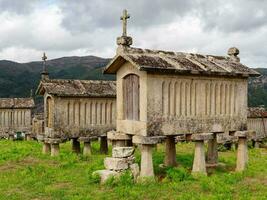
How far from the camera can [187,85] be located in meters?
16.2

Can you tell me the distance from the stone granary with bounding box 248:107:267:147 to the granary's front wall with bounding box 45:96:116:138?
15.9 meters

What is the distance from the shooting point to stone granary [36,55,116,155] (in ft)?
72.2

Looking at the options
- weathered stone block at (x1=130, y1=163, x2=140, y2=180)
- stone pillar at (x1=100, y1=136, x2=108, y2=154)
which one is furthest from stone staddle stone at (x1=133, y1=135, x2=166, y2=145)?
stone pillar at (x1=100, y1=136, x2=108, y2=154)

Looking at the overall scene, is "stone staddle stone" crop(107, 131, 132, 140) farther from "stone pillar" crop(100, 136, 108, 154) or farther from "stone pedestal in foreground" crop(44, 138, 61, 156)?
"stone pillar" crop(100, 136, 108, 154)

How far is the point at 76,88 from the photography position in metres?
22.9

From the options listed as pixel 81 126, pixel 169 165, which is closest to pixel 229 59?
pixel 169 165

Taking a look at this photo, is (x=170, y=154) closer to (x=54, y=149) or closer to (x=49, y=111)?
(x=54, y=149)

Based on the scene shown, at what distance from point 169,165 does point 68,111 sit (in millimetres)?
6434

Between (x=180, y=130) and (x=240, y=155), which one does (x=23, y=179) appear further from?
(x=240, y=155)

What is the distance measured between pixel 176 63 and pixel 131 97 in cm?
214

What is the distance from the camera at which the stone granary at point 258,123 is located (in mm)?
35188

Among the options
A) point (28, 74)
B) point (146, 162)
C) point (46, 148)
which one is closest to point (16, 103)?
point (46, 148)

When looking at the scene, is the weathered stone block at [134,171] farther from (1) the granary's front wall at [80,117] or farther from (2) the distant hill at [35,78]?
(2) the distant hill at [35,78]

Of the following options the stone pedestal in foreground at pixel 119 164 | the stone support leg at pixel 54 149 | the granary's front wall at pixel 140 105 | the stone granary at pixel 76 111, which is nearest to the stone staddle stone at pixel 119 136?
the granary's front wall at pixel 140 105
